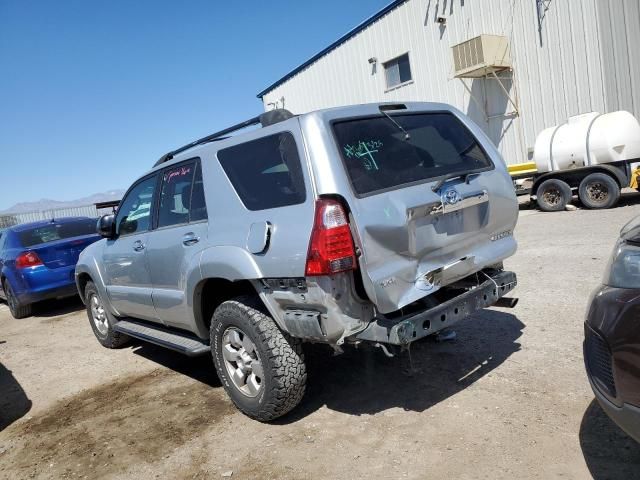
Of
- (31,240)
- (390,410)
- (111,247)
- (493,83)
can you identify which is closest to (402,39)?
(493,83)

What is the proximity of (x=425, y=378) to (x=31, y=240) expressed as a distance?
281 inches

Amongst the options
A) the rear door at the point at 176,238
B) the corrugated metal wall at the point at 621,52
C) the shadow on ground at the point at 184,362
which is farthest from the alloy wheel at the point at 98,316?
the corrugated metal wall at the point at 621,52

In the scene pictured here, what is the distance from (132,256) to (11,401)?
1.79 meters

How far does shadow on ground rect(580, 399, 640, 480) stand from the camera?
2529 millimetres

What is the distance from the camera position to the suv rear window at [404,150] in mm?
3127

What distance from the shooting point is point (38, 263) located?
7.96 m

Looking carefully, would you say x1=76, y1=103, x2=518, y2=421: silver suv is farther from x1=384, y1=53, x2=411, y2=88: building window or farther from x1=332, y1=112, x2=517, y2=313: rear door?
x1=384, y1=53, x2=411, y2=88: building window

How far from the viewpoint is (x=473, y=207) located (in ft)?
11.3

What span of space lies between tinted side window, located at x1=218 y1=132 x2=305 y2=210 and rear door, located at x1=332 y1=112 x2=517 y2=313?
32 centimetres

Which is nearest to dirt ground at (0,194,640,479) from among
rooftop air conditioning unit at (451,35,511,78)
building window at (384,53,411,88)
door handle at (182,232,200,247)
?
door handle at (182,232,200,247)

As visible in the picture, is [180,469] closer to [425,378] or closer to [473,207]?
[425,378]

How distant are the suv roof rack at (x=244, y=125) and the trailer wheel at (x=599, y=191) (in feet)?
32.2

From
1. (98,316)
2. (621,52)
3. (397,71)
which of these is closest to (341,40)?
(397,71)

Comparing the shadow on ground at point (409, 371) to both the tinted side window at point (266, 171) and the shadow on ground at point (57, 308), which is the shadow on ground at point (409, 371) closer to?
the tinted side window at point (266, 171)
